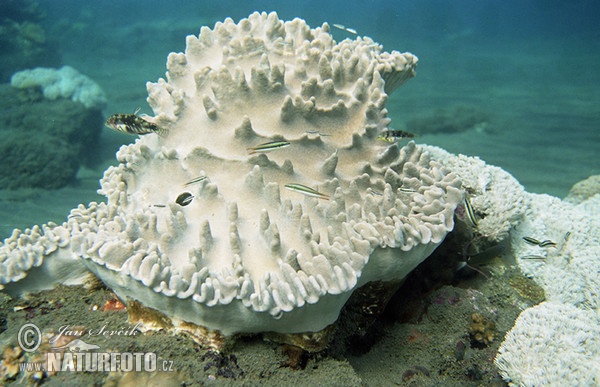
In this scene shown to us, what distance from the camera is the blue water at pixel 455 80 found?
12547 millimetres

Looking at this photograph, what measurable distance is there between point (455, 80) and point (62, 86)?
2216 cm

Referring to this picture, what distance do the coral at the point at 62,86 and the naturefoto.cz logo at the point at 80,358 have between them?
611 inches

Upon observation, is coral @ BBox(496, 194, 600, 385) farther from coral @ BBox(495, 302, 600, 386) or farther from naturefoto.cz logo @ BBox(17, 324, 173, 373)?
naturefoto.cz logo @ BBox(17, 324, 173, 373)

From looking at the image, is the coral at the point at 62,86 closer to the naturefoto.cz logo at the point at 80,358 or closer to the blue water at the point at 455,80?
the blue water at the point at 455,80

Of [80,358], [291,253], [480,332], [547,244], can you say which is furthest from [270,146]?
[547,244]

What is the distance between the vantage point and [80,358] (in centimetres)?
238

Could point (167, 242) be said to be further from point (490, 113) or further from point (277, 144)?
point (490, 113)

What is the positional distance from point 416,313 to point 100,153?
15265 mm

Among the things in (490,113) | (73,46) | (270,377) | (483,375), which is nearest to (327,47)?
(270,377)

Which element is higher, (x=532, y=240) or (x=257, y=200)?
(x=532, y=240)

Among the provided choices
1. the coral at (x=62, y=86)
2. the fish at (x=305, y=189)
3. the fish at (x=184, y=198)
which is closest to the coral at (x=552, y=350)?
the fish at (x=305, y=189)

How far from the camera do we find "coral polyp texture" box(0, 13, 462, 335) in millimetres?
2404

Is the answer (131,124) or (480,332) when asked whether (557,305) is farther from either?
(131,124)

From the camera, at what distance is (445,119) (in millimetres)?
16594
